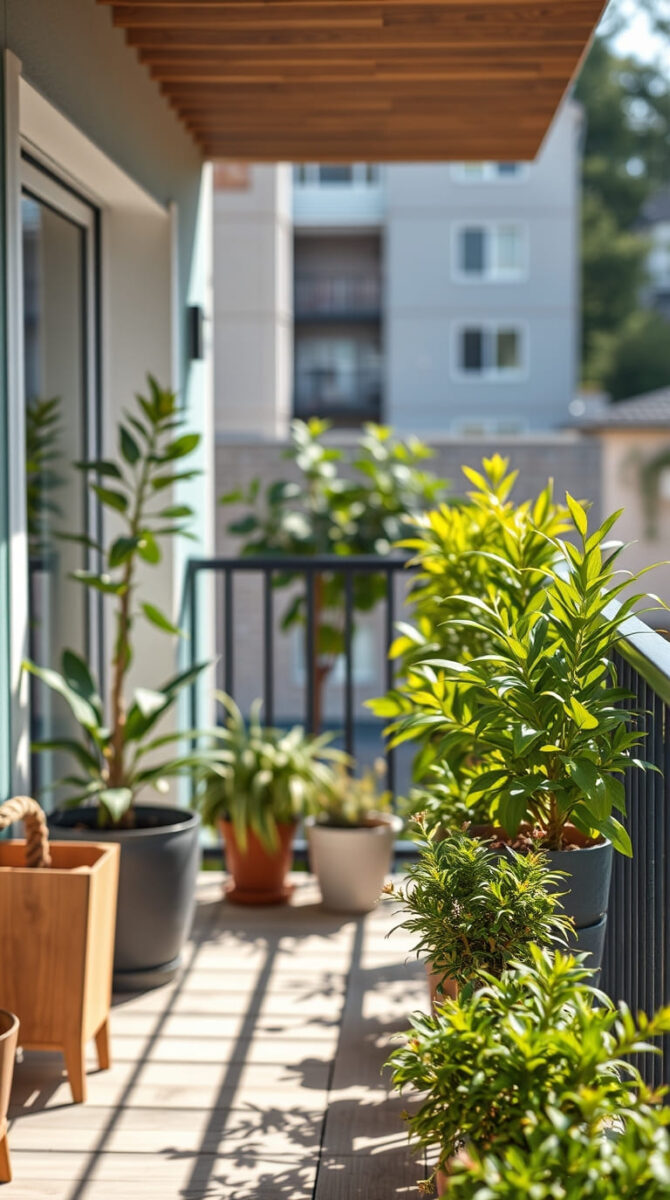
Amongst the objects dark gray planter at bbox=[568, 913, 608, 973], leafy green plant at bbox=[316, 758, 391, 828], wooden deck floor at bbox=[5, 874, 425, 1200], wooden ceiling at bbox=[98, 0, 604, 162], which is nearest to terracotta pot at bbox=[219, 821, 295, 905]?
leafy green plant at bbox=[316, 758, 391, 828]

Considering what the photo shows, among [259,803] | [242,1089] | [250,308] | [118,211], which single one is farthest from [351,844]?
[250,308]

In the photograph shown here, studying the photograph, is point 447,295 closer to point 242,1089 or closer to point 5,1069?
point 242,1089

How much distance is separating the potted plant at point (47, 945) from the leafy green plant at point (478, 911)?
2.50 ft

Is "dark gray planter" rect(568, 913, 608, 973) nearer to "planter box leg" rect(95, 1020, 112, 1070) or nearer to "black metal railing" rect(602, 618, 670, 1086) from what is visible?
"black metal railing" rect(602, 618, 670, 1086)

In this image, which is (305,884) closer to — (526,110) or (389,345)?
(526,110)

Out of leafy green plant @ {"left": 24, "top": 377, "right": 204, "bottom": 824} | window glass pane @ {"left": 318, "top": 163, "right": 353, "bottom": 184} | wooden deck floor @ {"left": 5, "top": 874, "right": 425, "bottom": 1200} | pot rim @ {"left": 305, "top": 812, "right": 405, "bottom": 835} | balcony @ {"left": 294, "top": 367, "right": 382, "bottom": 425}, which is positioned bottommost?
wooden deck floor @ {"left": 5, "top": 874, "right": 425, "bottom": 1200}

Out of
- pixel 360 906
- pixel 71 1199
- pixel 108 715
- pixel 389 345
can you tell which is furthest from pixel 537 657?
pixel 389 345

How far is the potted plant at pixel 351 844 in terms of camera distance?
147 inches

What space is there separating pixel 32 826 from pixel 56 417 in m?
1.38

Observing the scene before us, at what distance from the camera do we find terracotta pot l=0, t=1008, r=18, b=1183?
6.78 feet

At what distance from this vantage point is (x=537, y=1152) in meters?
1.27

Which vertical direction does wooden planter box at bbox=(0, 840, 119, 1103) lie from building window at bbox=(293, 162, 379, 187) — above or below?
below

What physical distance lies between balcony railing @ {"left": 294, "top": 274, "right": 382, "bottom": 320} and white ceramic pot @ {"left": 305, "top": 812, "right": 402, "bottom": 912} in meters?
19.5

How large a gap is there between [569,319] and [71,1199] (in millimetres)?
19696
